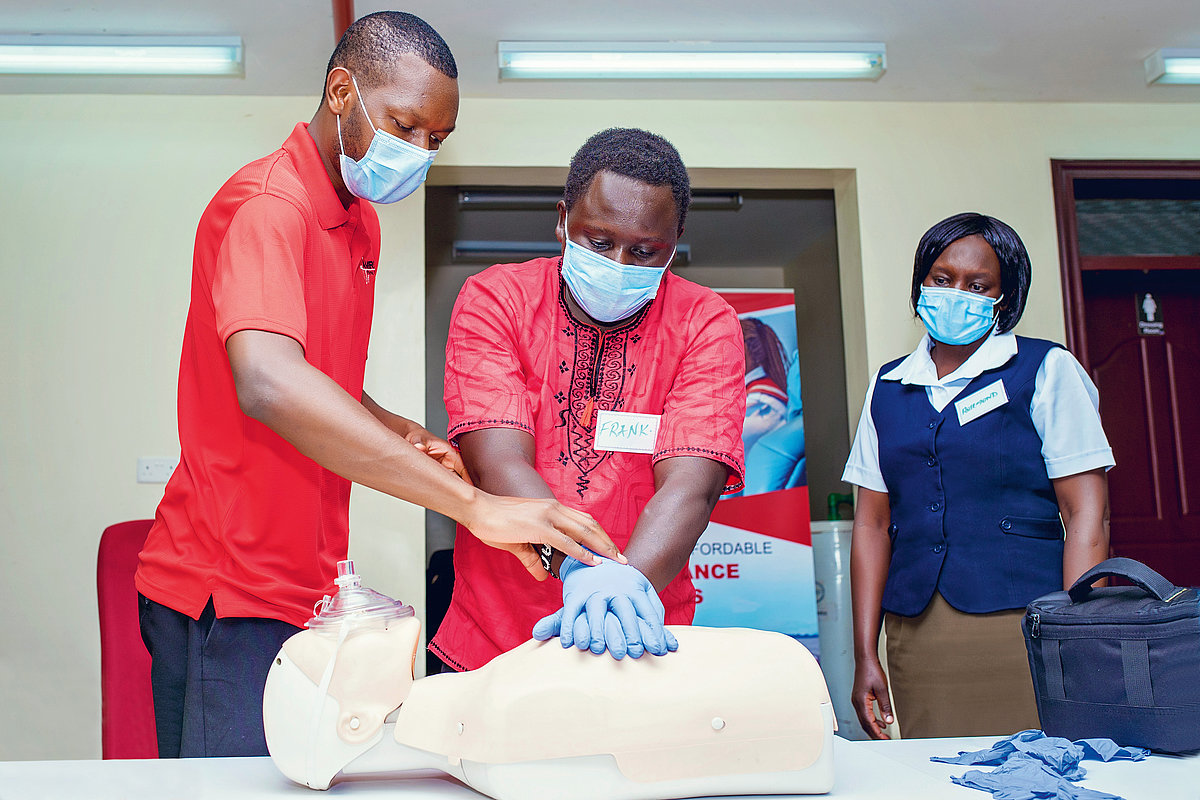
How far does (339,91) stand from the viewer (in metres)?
1.46

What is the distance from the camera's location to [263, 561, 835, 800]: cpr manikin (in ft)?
2.97

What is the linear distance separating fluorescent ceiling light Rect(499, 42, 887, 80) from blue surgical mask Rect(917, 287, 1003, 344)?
4.45 ft

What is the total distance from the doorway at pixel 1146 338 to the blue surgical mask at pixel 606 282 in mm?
2826

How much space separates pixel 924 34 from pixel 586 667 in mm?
3038

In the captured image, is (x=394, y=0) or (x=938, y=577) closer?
(x=938, y=577)

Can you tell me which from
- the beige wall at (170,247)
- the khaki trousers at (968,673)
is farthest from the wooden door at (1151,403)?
the khaki trousers at (968,673)

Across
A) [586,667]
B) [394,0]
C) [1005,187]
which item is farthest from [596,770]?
[1005,187]

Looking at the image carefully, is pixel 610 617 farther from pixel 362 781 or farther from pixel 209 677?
pixel 209 677

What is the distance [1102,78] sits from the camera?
366 centimetres

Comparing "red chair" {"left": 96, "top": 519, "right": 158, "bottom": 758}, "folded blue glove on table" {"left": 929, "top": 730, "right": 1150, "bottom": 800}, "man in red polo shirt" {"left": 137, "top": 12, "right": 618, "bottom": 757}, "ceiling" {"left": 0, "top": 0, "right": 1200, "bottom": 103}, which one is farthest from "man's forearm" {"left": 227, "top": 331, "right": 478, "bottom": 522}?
"ceiling" {"left": 0, "top": 0, "right": 1200, "bottom": 103}

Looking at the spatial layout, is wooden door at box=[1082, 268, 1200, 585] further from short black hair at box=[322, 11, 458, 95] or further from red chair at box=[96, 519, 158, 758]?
red chair at box=[96, 519, 158, 758]

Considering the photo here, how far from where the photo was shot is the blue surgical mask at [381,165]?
1431 millimetres

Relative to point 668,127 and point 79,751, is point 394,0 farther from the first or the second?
point 79,751

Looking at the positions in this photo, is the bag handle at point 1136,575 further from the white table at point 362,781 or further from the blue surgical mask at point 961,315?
the blue surgical mask at point 961,315
